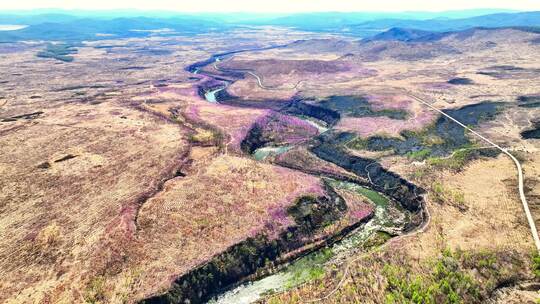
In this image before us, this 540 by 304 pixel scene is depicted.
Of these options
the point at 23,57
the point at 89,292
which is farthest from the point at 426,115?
the point at 23,57

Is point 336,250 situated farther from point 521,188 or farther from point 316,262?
point 521,188

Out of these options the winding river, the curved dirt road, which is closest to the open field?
the winding river

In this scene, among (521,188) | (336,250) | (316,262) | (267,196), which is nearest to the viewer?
(316,262)

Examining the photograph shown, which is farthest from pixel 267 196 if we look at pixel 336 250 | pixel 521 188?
pixel 521 188

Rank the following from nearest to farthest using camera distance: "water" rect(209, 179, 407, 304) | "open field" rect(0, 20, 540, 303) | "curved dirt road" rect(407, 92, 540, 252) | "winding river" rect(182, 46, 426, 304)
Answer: "open field" rect(0, 20, 540, 303) → "water" rect(209, 179, 407, 304) → "winding river" rect(182, 46, 426, 304) → "curved dirt road" rect(407, 92, 540, 252)

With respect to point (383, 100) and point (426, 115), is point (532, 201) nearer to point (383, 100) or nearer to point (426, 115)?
point (426, 115)

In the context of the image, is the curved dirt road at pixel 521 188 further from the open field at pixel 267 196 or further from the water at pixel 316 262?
the water at pixel 316 262

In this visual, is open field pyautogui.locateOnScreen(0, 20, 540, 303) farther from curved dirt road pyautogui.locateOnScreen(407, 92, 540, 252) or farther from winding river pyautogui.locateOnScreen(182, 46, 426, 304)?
curved dirt road pyautogui.locateOnScreen(407, 92, 540, 252)

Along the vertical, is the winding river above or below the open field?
below
